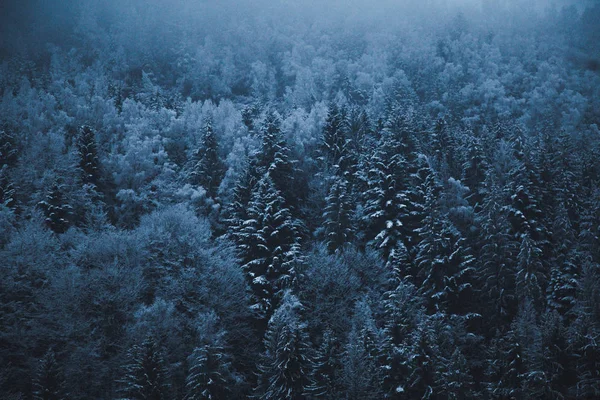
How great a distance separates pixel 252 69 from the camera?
113375 millimetres

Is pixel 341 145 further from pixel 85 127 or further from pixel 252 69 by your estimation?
pixel 252 69

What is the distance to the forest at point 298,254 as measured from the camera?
2639 centimetres

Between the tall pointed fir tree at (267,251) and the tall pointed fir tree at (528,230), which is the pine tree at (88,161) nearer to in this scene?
the tall pointed fir tree at (267,251)

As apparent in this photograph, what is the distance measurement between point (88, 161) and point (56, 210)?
A: 10087 mm

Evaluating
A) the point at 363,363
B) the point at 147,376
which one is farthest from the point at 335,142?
the point at 147,376

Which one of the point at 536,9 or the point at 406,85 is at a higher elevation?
the point at 536,9

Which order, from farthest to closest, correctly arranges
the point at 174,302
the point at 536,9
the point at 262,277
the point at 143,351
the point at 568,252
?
the point at 536,9 < the point at 568,252 < the point at 262,277 < the point at 174,302 < the point at 143,351

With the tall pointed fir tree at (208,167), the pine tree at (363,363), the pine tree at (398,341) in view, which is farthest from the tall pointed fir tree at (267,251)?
the tall pointed fir tree at (208,167)

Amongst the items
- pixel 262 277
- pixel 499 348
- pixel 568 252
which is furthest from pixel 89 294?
pixel 568 252

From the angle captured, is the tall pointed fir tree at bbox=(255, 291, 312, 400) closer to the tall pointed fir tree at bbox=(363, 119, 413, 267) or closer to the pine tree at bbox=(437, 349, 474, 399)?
the pine tree at bbox=(437, 349, 474, 399)

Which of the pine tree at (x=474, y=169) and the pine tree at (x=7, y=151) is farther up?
the pine tree at (x=474, y=169)

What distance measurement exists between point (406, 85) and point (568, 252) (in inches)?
2620

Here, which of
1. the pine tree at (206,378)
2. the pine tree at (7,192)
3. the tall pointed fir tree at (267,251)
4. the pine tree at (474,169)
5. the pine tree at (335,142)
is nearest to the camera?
the pine tree at (206,378)

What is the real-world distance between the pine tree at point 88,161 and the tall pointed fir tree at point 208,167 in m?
9.17
